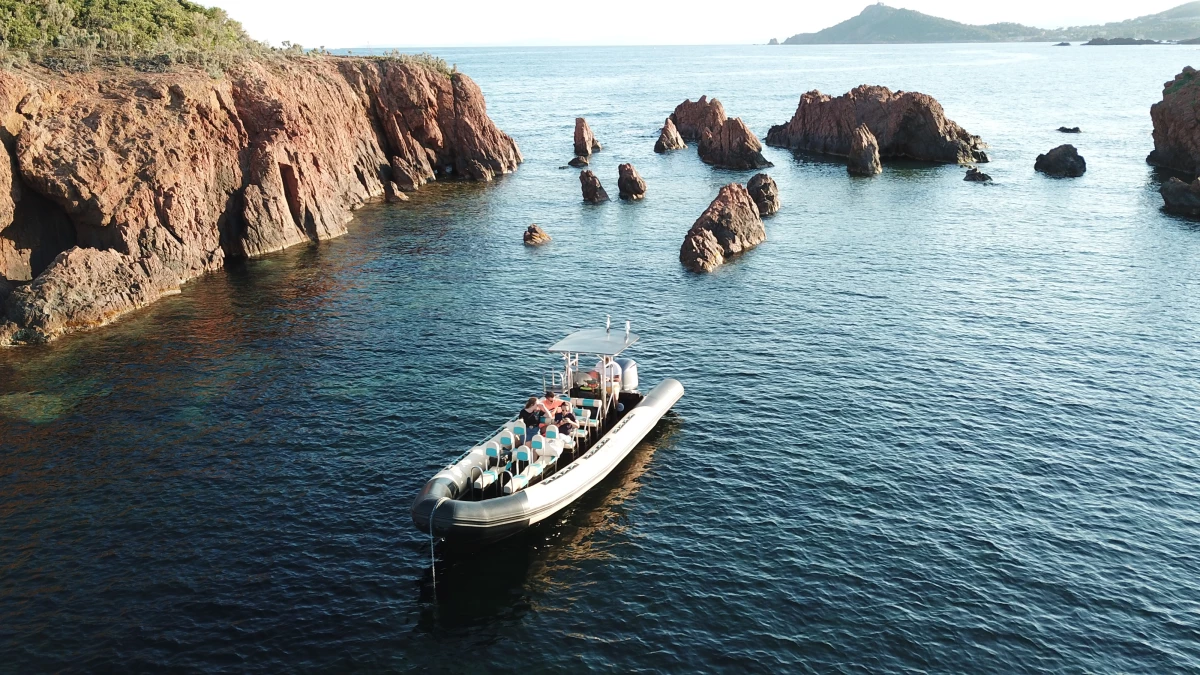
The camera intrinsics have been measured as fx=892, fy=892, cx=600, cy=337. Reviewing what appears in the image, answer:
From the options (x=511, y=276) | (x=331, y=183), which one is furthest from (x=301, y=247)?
(x=511, y=276)

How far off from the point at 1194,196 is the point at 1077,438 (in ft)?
196

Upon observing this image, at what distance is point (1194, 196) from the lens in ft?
292

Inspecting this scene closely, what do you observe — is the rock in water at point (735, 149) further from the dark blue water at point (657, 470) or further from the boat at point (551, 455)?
the boat at point (551, 455)

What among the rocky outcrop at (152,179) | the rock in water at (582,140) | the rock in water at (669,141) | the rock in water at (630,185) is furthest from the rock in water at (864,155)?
the rocky outcrop at (152,179)

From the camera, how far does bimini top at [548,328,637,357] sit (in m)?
46.0

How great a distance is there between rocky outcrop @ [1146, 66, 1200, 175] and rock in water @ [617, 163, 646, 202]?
65172 millimetres

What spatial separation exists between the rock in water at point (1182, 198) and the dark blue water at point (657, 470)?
39.0 feet

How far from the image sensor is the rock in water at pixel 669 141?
139250mm

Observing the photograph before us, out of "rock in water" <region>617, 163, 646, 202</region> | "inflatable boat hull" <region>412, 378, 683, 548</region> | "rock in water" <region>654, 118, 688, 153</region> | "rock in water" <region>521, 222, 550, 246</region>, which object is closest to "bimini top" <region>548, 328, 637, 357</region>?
"inflatable boat hull" <region>412, 378, 683, 548</region>

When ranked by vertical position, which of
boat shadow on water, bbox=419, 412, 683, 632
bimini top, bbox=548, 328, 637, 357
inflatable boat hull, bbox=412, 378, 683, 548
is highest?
bimini top, bbox=548, 328, 637, 357

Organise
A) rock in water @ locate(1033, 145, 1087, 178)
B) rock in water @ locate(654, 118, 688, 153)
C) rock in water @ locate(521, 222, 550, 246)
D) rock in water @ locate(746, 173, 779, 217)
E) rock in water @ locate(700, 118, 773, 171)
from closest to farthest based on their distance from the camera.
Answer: rock in water @ locate(521, 222, 550, 246) < rock in water @ locate(746, 173, 779, 217) < rock in water @ locate(1033, 145, 1087, 178) < rock in water @ locate(700, 118, 773, 171) < rock in water @ locate(654, 118, 688, 153)

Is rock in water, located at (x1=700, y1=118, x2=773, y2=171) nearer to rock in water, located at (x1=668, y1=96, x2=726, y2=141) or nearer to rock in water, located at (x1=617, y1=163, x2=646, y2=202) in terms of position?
rock in water, located at (x1=668, y1=96, x2=726, y2=141)

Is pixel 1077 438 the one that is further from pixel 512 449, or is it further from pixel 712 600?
pixel 512 449

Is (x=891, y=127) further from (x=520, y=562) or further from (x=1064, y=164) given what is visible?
(x=520, y=562)
